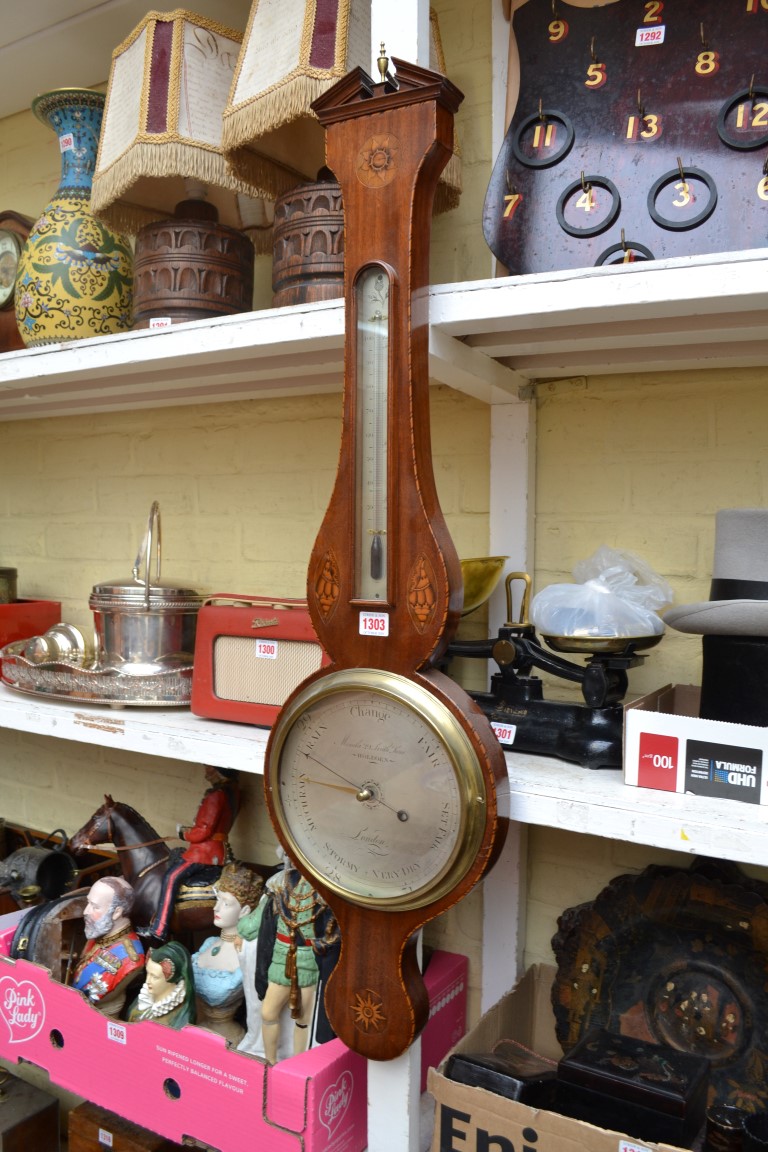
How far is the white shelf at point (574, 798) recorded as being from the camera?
2.88ft

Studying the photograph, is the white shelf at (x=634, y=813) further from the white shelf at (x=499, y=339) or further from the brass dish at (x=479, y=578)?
the white shelf at (x=499, y=339)

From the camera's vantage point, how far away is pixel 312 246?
123 centimetres

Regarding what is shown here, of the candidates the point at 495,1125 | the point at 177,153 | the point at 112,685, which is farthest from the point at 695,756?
the point at 177,153

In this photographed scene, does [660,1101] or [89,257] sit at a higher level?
[89,257]

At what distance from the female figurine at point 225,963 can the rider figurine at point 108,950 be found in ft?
0.36

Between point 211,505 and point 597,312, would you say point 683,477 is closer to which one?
point 597,312

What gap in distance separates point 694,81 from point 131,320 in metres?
0.94

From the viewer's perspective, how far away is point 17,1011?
1392mm

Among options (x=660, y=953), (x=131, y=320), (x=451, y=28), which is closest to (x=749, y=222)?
(x=451, y=28)

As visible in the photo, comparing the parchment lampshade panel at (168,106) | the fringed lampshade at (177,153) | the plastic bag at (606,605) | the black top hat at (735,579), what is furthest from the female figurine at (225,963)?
the parchment lampshade panel at (168,106)

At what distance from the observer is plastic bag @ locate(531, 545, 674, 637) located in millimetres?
1090

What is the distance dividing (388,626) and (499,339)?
16.4 inches

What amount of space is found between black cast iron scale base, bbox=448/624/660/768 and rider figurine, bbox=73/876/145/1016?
67 centimetres

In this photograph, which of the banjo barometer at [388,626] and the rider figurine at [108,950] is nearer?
the banjo barometer at [388,626]
